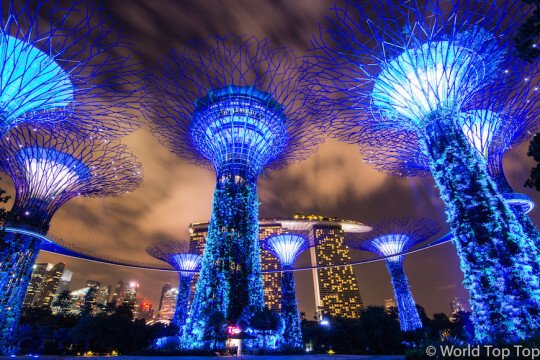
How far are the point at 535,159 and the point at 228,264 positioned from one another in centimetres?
1658

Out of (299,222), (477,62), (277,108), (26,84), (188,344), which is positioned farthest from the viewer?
(299,222)

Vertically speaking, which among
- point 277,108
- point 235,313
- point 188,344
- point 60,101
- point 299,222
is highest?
point 299,222

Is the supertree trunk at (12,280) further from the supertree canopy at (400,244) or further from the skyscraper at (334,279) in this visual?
the skyscraper at (334,279)

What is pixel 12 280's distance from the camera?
2033cm

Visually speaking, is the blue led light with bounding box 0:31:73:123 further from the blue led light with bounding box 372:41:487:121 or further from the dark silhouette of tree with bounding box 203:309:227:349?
the blue led light with bounding box 372:41:487:121

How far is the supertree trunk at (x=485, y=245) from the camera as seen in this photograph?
8.66m

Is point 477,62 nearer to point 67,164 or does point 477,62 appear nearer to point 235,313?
point 235,313

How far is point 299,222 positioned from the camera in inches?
4766

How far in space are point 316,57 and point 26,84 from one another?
12.9m

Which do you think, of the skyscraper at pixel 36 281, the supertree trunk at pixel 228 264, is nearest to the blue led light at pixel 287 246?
the supertree trunk at pixel 228 264

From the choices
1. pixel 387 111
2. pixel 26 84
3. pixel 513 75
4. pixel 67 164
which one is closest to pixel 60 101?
pixel 26 84

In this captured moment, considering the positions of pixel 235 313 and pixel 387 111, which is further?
pixel 235 313

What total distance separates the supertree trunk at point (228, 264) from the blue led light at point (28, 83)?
11.4m

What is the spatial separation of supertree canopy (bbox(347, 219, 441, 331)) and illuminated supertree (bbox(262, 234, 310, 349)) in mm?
8174
